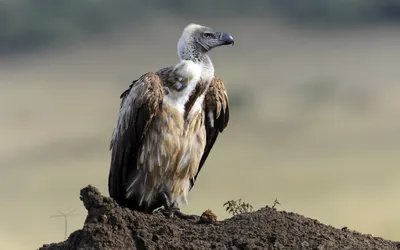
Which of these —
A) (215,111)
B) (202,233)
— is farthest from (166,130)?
(202,233)

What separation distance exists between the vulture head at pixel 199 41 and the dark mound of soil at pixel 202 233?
109 inches

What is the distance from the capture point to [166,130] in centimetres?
1066

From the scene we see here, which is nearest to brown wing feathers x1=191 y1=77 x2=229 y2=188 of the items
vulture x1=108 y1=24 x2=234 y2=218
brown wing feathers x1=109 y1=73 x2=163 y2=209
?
vulture x1=108 y1=24 x2=234 y2=218

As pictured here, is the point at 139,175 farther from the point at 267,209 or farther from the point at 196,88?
the point at 267,209

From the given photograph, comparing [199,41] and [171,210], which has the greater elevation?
[199,41]

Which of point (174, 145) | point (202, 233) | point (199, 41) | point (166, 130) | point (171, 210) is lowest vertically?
point (202, 233)

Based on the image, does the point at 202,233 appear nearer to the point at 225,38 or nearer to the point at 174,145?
the point at 174,145

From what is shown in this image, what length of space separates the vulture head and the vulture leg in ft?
6.12

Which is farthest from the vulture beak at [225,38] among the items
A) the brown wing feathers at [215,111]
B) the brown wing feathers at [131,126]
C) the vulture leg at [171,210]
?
the vulture leg at [171,210]

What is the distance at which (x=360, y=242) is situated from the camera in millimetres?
9227

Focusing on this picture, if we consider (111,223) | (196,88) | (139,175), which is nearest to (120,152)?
(139,175)

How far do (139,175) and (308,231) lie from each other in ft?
8.99

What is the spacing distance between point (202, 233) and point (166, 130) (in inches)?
85.2

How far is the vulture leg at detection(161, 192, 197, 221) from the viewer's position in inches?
400
